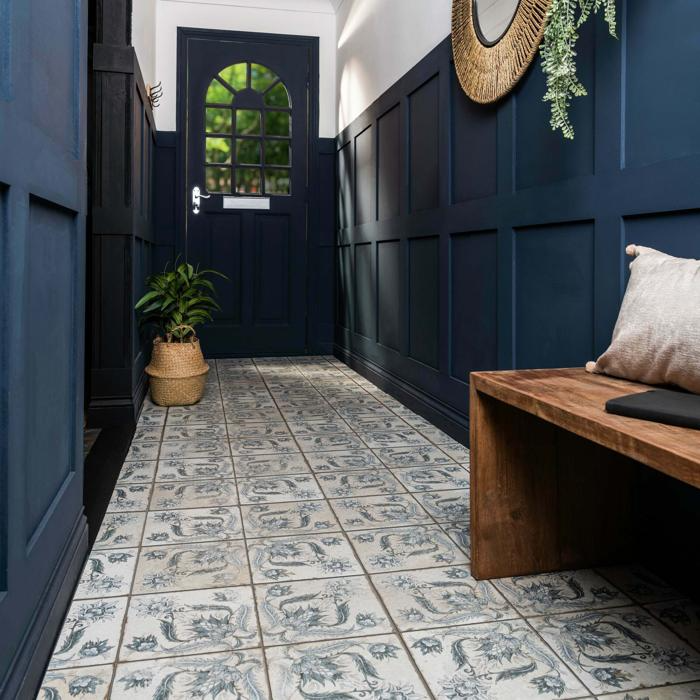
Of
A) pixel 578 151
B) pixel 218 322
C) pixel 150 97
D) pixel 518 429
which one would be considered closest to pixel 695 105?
pixel 578 151

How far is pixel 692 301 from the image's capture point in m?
1.39

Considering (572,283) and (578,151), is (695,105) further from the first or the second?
(572,283)

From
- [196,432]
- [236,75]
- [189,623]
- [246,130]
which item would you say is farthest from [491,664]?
[236,75]

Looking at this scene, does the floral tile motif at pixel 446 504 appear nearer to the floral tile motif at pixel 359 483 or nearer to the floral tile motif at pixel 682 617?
the floral tile motif at pixel 359 483

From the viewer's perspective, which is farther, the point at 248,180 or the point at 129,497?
the point at 248,180

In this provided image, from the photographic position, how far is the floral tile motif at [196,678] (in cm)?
134

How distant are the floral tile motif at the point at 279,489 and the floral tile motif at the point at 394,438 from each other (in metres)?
0.59

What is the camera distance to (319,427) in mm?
3592

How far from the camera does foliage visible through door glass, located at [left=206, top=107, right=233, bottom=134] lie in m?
5.91

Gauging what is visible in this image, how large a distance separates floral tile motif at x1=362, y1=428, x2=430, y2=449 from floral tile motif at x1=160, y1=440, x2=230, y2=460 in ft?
2.22

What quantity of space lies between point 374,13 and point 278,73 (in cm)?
147

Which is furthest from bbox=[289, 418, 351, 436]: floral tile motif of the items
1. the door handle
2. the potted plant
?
the door handle

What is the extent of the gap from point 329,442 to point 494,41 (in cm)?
186

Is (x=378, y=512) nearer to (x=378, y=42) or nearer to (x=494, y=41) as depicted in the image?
(x=494, y=41)
